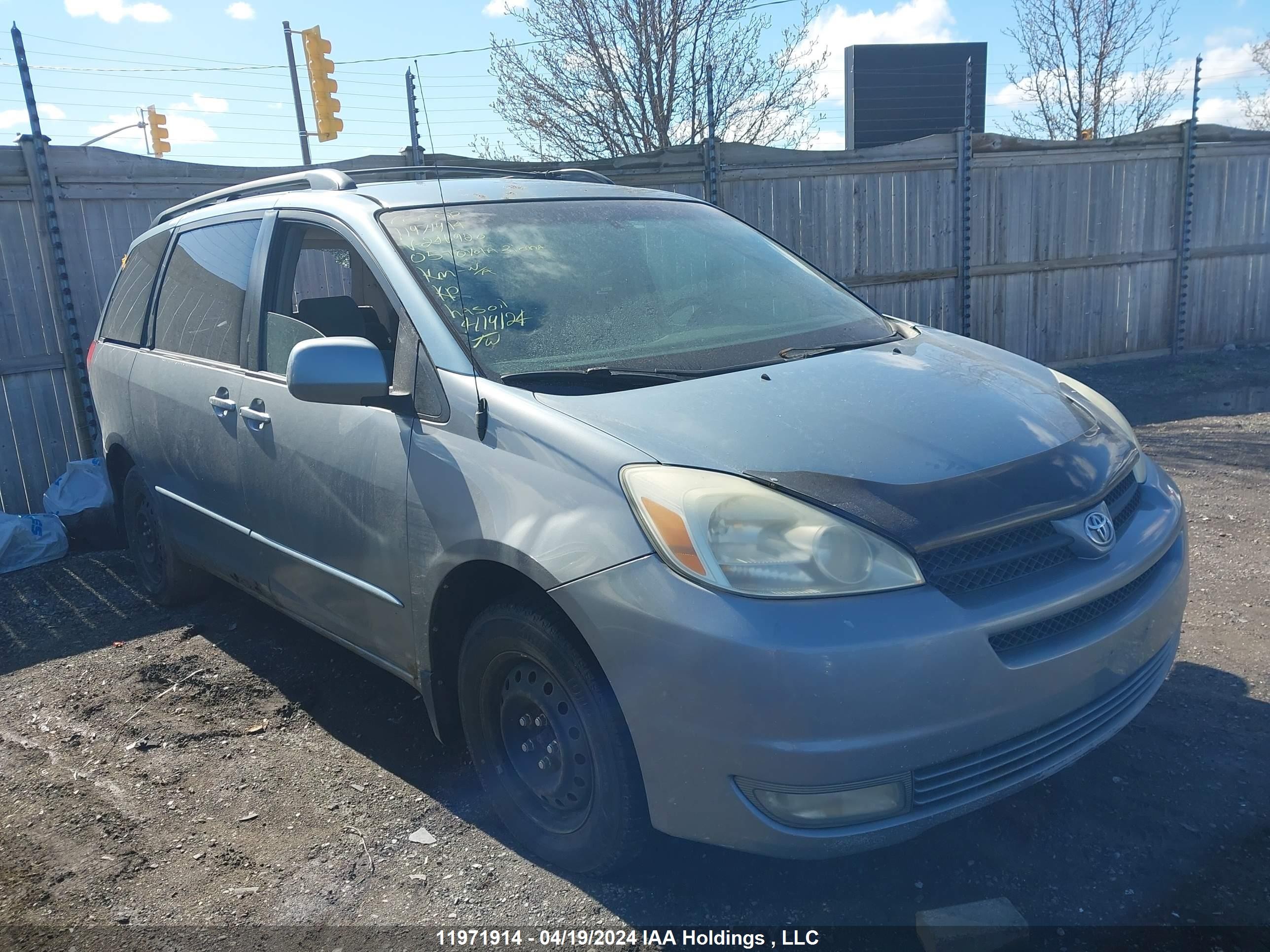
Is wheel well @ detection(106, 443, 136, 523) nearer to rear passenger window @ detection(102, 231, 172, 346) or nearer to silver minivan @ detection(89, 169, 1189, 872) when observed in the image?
rear passenger window @ detection(102, 231, 172, 346)

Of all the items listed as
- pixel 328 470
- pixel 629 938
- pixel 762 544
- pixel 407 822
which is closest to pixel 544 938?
pixel 629 938

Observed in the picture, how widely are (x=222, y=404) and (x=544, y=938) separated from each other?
7.95 feet

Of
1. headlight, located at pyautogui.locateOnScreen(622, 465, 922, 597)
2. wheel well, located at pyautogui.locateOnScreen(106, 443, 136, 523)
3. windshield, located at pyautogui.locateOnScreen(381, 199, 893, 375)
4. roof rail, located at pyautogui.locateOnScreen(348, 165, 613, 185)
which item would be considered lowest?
wheel well, located at pyautogui.locateOnScreen(106, 443, 136, 523)

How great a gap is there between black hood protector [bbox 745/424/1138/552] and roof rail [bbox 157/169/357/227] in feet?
7.37

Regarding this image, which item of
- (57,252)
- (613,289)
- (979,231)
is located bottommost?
(979,231)

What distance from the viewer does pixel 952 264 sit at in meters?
10.7

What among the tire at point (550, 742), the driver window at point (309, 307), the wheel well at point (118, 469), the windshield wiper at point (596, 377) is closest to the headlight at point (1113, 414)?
the windshield wiper at point (596, 377)

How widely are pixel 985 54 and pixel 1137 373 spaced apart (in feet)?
37.1

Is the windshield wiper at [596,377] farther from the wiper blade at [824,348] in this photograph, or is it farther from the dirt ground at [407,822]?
the dirt ground at [407,822]

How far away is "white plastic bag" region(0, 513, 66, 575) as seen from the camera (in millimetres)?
6133

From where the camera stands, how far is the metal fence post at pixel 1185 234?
11.5 meters

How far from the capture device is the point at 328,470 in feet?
10.7

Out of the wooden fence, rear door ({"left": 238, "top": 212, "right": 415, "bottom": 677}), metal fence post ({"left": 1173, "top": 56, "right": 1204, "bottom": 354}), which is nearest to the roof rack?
rear door ({"left": 238, "top": 212, "right": 415, "bottom": 677})

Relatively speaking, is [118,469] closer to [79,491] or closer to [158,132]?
[79,491]
